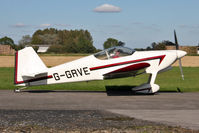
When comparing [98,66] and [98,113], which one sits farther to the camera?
[98,66]

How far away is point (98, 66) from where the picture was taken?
14.1 meters

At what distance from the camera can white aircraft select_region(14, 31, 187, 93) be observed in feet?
46.1

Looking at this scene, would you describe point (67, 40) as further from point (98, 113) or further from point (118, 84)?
point (98, 113)

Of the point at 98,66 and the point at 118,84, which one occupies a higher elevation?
the point at 98,66

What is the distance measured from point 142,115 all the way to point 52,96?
5477 mm

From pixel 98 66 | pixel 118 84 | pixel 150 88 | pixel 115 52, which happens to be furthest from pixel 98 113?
pixel 118 84

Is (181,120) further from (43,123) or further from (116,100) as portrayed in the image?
(116,100)

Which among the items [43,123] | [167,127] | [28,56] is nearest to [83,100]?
[28,56]

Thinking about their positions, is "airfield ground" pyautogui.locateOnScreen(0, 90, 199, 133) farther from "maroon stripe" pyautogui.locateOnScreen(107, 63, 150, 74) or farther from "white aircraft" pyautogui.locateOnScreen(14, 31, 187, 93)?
"maroon stripe" pyautogui.locateOnScreen(107, 63, 150, 74)

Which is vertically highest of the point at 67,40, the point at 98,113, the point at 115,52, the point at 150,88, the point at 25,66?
the point at 67,40

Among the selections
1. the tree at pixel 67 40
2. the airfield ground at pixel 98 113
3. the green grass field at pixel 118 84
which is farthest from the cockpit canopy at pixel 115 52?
the tree at pixel 67 40

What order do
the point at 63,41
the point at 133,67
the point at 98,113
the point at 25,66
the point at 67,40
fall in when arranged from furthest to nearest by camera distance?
the point at 63,41
the point at 67,40
the point at 25,66
the point at 133,67
the point at 98,113

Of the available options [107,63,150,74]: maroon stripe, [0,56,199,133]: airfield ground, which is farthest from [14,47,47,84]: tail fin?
[107,63,150,74]: maroon stripe

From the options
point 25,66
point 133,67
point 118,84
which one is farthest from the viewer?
point 118,84
